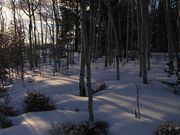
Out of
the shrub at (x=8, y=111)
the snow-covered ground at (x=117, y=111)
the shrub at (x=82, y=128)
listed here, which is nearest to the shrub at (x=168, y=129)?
the snow-covered ground at (x=117, y=111)

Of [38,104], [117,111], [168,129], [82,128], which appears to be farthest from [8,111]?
[168,129]

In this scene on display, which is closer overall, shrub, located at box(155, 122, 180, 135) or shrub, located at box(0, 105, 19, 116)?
shrub, located at box(155, 122, 180, 135)

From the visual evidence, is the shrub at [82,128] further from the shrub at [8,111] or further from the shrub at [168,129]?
the shrub at [8,111]

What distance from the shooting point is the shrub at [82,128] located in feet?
35.8

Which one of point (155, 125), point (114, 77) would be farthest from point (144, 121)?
point (114, 77)

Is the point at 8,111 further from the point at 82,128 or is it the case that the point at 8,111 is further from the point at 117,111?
the point at 117,111

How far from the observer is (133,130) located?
1091cm

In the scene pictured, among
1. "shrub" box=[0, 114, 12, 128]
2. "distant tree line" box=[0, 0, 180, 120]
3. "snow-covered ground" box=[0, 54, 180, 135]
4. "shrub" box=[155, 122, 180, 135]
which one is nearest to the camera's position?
"shrub" box=[155, 122, 180, 135]

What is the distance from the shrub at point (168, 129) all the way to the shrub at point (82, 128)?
1.53 m

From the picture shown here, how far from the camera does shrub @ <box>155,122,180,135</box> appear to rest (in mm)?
10020

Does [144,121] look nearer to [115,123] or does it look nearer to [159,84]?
[115,123]

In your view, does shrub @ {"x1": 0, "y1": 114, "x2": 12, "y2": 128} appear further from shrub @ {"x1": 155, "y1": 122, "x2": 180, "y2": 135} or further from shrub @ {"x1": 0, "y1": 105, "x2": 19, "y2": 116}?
shrub @ {"x1": 155, "y1": 122, "x2": 180, "y2": 135}

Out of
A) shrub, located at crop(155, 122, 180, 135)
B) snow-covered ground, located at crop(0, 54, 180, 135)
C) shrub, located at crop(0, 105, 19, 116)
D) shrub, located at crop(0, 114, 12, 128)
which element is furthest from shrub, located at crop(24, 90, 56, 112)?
shrub, located at crop(155, 122, 180, 135)

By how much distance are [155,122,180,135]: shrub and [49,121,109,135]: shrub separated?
1532 mm
